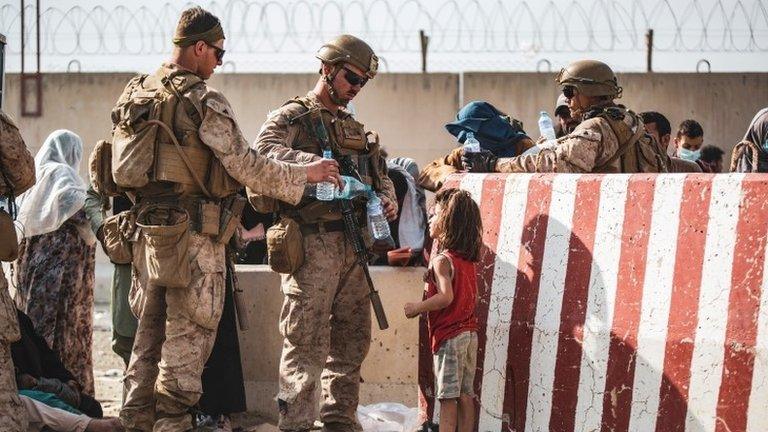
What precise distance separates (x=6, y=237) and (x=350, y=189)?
1549 mm

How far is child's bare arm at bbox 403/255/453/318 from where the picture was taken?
527 cm

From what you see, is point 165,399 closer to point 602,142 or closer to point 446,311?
point 446,311

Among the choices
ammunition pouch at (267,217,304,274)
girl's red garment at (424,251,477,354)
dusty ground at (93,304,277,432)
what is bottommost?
dusty ground at (93,304,277,432)

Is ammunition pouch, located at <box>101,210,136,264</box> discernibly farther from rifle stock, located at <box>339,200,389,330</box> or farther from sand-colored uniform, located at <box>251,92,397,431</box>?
rifle stock, located at <box>339,200,389,330</box>

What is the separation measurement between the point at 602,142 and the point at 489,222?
703 millimetres

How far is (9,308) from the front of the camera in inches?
210

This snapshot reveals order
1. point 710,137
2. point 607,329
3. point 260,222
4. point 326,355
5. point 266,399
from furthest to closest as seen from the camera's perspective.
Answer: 1. point 710,137
2. point 260,222
3. point 266,399
4. point 326,355
5. point 607,329

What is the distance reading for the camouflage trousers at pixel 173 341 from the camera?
534 centimetres

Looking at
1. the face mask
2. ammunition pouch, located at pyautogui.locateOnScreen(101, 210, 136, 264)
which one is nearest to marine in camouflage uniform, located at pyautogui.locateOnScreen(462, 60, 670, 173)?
ammunition pouch, located at pyautogui.locateOnScreen(101, 210, 136, 264)

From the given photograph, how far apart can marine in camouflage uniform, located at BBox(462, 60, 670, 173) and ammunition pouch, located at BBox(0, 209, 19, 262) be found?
2.18 m

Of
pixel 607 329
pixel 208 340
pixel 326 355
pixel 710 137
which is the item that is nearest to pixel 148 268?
pixel 208 340

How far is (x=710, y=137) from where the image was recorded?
13.2 meters

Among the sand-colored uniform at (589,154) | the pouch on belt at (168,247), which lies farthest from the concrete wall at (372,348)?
the pouch on belt at (168,247)

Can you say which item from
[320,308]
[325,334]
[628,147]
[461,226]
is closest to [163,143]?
[320,308]
